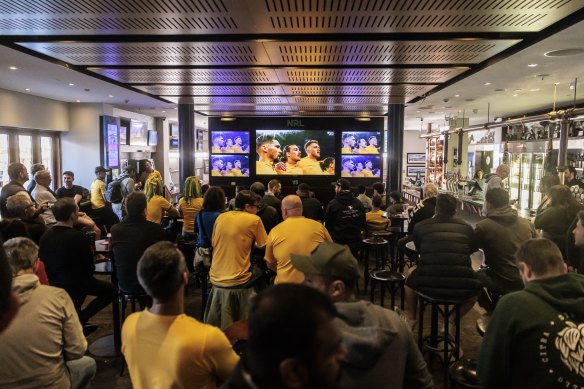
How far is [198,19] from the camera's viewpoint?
10.6 feet

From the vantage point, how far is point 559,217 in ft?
13.8

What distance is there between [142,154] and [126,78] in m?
8.25

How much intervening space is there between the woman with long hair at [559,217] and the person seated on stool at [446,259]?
144cm

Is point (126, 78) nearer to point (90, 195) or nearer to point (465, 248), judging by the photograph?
point (90, 195)

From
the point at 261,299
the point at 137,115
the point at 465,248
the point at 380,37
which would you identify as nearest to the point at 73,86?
the point at 137,115

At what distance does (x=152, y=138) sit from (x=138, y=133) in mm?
1227

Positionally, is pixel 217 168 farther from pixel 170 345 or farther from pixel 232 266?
pixel 170 345

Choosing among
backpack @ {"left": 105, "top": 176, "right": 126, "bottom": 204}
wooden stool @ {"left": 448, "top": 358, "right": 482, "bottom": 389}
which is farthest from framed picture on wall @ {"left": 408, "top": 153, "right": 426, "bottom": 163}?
wooden stool @ {"left": 448, "top": 358, "right": 482, "bottom": 389}

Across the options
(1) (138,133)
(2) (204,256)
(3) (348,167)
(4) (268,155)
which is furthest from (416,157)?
(2) (204,256)

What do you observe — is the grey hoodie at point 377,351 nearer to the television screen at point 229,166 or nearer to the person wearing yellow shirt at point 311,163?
the person wearing yellow shirt at point 311,163

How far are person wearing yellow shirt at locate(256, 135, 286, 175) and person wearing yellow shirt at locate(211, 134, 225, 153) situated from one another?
0.91 m

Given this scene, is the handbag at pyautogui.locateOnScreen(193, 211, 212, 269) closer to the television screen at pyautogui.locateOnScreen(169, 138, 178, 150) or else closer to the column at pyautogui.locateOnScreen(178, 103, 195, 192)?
the column at pyautogui.locateOnScreen(178, 103, 195, 192)

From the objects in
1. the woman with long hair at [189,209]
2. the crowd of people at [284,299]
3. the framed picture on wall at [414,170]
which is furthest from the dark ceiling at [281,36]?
the framed picture on wall at [414,170]

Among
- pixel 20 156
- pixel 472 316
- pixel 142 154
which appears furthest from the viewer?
pixel 142 154
